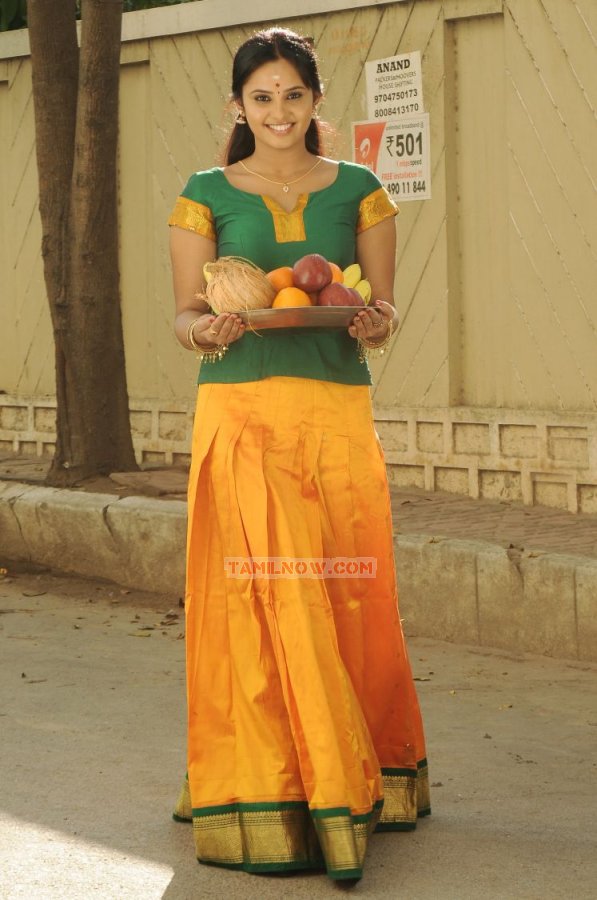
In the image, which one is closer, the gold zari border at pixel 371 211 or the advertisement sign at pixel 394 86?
the gold zari border at pixel 371 211

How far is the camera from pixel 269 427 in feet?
13.7

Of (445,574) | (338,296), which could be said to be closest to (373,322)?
(338,296)

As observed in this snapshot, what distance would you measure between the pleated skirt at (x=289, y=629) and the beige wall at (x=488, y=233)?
4429 millimetres

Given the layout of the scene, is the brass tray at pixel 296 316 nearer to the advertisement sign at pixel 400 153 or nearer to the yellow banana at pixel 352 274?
the yellow banana at pixel 352 274

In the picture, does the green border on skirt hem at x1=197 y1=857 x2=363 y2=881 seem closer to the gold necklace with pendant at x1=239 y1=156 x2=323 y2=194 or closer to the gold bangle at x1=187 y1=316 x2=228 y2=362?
the gold bangle at x1=187 y1=316 x2=228 y2=362

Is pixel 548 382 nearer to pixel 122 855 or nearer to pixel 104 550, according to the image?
pixel 104 550

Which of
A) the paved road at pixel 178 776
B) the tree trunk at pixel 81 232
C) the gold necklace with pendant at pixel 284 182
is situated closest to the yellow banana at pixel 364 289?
the gold necklace with pendant at pixel 284 182

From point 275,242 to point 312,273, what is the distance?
0.72 ft

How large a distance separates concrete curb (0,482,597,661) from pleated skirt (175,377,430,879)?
2.32m

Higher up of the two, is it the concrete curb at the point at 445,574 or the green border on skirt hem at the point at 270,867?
the concrete curb at the point at 445,574

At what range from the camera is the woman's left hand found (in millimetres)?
4051

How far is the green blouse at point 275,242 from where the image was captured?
4160 millimetres

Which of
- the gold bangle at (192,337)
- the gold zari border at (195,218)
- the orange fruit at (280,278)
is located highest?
the gold zari border at (195,218)

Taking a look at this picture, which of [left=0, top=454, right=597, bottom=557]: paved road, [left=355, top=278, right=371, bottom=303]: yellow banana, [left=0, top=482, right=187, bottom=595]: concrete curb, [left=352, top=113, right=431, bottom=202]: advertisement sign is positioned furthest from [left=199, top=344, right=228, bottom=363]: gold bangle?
[left=352, top=113, right=431, bottom=202]: advertisement sign
